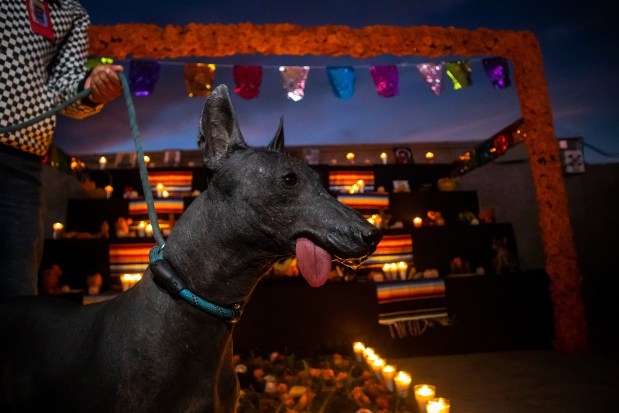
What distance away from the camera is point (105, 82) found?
4.20 feet


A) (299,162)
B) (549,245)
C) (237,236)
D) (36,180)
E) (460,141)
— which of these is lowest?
(549,245)

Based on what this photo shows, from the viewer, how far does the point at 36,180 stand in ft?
5.04

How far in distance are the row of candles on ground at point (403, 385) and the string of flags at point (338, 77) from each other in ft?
13.6

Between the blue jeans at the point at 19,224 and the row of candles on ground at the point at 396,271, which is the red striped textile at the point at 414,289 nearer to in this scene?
the row of candles on ground at the point at 396,271

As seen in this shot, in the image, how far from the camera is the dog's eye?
0.94 meters

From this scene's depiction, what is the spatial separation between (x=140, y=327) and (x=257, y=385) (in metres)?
2.57

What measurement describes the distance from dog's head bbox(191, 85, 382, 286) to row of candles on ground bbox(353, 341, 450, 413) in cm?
187

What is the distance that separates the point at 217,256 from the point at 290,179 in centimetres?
28

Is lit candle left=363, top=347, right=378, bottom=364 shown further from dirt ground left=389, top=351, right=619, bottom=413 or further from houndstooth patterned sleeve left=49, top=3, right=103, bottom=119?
houndstooth patterned sleeve left=49, top=3, right=103, bottom=119

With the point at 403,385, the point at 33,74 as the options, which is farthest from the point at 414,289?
the point at 33,74

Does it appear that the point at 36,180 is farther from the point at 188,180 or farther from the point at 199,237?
the point at 188,180

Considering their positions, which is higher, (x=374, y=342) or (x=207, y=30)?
(x=207, y=30)

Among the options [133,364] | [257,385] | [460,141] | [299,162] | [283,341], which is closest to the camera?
[133,364]

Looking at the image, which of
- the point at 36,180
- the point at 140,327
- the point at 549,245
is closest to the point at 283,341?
the point at 36,180
